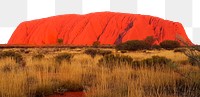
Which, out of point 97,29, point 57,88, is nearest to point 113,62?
point 57,88

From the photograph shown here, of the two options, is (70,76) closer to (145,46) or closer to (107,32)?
(145,46)

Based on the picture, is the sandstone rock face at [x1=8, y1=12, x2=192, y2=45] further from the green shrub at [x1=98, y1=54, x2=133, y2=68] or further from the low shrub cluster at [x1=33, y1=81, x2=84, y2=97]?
the low shrub cluster at [x1=33, y1=81, x2=84, y2=97]

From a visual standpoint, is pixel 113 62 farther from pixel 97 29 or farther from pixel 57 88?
A: pixel 97 29

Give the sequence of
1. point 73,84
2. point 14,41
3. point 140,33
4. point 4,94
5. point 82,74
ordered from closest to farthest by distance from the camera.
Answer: point 4,94, point 73,84, point 82,74, point 140,33, point 14,41

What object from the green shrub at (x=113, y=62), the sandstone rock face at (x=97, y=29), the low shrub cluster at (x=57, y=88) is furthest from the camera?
the sandstone rock face at (x=97, y=29)

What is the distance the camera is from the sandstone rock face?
105 m

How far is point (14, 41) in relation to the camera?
126 meters

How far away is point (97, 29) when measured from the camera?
11156 cm

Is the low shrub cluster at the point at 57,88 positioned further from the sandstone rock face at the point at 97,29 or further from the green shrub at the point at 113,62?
the sandstone rock face at the point at 97,29

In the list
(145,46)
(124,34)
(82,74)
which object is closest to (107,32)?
(124,34)

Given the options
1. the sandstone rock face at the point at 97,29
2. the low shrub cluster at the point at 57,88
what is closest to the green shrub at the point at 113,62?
the low shrub cluster at the point at 57,88

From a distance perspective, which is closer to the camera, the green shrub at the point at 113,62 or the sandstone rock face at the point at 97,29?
the green shrub at the point at 113,62

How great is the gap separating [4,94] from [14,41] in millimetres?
122164

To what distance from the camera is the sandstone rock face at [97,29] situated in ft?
344
